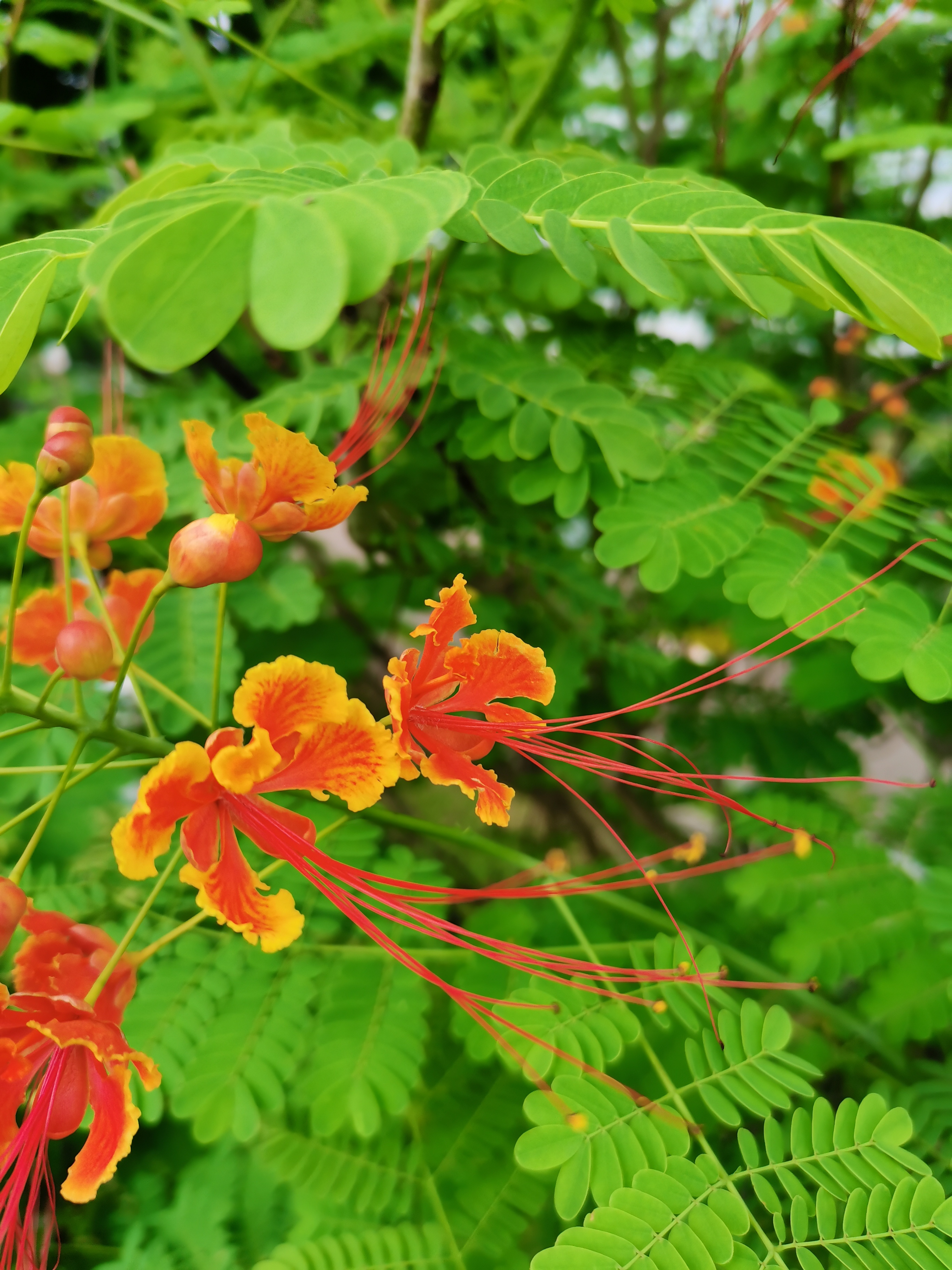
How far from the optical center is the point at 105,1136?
639 mm

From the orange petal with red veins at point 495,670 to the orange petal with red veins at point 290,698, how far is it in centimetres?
11

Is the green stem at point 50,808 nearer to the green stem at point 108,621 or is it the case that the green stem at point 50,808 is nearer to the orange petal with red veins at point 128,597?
the green stem at point 108,621

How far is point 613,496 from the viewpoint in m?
0.97

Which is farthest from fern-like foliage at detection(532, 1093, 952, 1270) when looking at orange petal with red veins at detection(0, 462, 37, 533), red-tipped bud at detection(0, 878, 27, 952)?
orange petal with red veins at detection(0, 462, 37, 533)

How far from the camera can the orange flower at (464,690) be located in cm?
72

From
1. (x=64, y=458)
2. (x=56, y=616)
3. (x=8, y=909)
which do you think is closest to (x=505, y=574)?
(x=56, y=616)

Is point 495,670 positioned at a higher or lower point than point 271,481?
lower

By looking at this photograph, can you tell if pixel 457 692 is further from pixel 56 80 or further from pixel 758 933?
pixel 56 80

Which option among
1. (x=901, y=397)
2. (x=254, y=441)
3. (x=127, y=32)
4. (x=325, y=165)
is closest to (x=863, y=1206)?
(x=254, y=441)

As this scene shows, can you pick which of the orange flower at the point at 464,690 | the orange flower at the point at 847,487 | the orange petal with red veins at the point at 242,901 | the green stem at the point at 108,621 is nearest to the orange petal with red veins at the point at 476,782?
the orange flower at the point at 464,690

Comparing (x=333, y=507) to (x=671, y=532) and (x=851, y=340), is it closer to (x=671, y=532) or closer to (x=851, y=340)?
(x=671, y=532)

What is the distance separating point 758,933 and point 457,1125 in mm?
621

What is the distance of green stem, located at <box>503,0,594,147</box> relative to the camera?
3.47 ft

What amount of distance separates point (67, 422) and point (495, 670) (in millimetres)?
413
